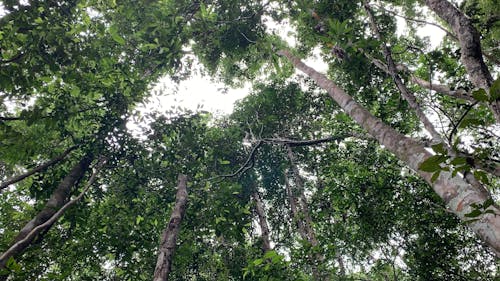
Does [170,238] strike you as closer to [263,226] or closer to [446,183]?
[446,183]

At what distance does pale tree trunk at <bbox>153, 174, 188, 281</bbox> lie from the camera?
17.8ft

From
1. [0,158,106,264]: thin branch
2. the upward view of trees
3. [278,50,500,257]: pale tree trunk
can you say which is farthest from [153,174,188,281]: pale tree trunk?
[278,50,500,257]: pale tree trunk

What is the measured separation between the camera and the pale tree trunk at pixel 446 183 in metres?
2.34

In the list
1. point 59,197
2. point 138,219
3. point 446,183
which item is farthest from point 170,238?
point 446,183

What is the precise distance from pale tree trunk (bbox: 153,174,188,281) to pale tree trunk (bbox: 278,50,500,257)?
15.1 feet

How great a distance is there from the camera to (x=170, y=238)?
6156 millimetres

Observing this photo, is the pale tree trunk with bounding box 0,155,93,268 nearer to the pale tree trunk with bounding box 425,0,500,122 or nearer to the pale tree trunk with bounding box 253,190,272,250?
the pale tree trunk with bounding box 425,0,500,122

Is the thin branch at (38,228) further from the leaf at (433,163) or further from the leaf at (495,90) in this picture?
the leaf at (495,90)

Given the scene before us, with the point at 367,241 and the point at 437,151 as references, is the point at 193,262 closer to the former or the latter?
the point at 367,241

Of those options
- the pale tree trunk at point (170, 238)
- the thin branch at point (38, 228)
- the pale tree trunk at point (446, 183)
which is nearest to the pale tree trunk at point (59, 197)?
the thin branch at point (38, 228)

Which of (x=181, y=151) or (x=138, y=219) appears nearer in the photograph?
(x=138, y=219)

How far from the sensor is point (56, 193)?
5.95m

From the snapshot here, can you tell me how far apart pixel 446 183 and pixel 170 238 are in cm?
532

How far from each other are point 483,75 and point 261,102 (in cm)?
1077
